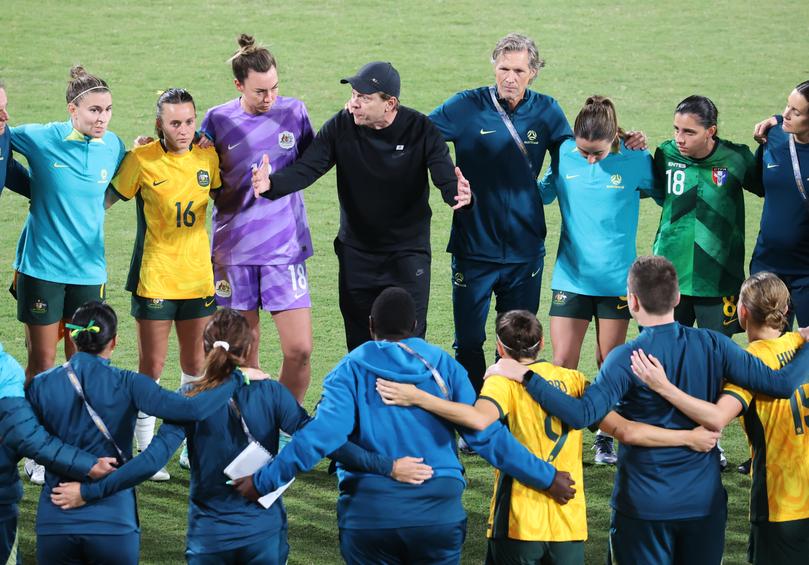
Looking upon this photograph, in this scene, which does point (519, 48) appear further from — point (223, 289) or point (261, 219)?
point (223, 289)

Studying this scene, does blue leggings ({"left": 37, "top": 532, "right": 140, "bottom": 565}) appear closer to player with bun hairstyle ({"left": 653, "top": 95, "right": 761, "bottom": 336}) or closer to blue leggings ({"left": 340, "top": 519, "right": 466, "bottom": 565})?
blue leggings ({"left": 340, "top": 519, "right": 466, "bottom": 565})

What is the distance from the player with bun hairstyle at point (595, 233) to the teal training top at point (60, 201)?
258 cm

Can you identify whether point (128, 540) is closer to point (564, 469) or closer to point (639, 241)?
point (564, 469)

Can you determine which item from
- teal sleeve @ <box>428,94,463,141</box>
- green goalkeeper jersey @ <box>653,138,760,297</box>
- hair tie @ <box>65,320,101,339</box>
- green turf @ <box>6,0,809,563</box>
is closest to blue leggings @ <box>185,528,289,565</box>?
hair tie @ <box>65,320,101,339</box>

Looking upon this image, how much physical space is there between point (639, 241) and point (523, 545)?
749 cm

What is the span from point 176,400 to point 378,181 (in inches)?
91.4

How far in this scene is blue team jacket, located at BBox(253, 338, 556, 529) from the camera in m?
4.64

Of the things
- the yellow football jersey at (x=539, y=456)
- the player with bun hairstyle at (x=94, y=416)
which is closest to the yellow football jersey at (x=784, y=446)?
the yellow football jersey at (x=539, y=456)

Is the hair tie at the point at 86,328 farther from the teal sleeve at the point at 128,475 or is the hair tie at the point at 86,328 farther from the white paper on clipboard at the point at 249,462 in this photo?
the white paper on clipboard at the point at 249,462

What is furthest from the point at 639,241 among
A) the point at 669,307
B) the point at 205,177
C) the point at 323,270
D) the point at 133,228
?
the point at 669,307

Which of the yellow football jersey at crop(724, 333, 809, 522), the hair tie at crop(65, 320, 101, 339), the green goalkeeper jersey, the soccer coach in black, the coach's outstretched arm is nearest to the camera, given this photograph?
the coach's outstretched arm

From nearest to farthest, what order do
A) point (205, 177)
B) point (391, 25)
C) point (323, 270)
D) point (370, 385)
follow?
point (370, 385), point (205, 177), point (323, 270), point (391, 25)

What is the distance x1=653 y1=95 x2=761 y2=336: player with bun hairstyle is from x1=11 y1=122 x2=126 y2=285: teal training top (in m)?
3.16

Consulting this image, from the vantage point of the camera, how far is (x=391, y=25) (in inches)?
711
